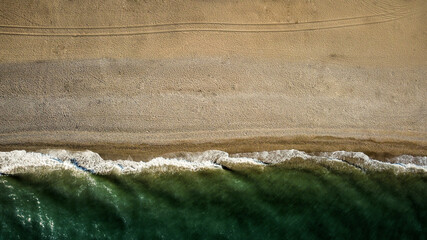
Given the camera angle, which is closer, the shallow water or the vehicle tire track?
the shallow water

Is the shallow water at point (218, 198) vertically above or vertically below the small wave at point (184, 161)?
below

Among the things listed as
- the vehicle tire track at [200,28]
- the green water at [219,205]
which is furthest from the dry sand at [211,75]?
the green water at [219,205]

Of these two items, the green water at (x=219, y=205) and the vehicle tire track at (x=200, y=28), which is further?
the vehicle tire track at (x=200, y=28)

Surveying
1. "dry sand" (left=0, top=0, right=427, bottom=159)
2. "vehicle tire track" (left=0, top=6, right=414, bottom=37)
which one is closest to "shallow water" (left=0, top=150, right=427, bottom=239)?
"dry sand" (left=0, top=0, right=427, bottom=159)

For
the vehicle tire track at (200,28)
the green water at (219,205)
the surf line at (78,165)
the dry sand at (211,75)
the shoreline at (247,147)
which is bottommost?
the green water at (219,205)

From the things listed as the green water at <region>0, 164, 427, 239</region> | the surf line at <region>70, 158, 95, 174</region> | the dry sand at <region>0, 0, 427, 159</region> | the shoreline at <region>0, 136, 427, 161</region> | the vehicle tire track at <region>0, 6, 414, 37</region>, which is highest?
the vehicle tire track at <region>0, 6, 414, 37</region>

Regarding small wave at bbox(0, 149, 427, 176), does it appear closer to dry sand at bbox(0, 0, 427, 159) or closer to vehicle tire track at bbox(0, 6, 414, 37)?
dry sand at bbox(0, 0, 427, 159)

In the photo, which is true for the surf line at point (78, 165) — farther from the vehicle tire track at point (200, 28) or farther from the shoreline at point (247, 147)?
the vehicle tire track at point (200, 28)

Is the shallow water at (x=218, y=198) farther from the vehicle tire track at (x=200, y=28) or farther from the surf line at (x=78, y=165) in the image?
the vehicle tire track at (x=200, y=28)
